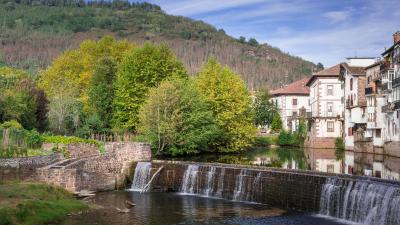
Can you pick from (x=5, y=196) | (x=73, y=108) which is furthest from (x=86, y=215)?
(x=73, y=108)

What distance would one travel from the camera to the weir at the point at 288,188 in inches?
939

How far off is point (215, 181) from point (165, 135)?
52.1 ft

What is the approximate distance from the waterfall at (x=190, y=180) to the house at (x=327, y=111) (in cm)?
3663

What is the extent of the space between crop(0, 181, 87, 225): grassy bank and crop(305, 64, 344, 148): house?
150ft

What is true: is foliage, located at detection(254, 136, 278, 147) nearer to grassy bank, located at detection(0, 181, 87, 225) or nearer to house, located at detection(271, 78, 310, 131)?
house, located at detection(271, 78, 310, 131)

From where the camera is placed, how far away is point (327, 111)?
70250 millimetres

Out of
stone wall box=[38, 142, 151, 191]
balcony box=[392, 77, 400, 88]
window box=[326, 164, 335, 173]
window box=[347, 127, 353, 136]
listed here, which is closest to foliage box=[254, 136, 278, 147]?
window box=[347, 127, 353, 136]

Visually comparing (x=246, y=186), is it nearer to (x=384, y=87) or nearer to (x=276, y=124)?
(x=384, y=87)

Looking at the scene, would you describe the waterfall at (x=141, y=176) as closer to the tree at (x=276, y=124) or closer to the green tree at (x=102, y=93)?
the green tree at (x=102, y=93)

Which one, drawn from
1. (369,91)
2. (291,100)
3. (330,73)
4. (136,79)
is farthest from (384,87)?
(291,100)

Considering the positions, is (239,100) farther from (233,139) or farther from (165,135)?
(165,135)

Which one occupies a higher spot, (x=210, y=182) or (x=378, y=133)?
(x=378, y=133)

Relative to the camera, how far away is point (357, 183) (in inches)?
993

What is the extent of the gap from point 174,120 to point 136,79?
851 centimetres
